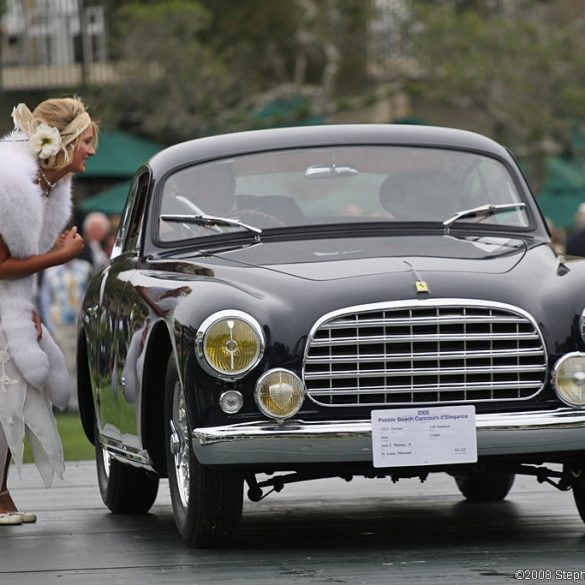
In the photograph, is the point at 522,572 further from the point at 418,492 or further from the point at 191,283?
the point at 418,492

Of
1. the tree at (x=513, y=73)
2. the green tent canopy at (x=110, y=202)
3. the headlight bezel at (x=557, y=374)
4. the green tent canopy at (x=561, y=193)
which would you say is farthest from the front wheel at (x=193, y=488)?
the tree at (x=513, y=73)

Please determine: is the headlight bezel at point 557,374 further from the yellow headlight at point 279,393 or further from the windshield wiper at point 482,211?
the windshield wiper at point 482,211

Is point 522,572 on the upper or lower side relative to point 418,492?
upper

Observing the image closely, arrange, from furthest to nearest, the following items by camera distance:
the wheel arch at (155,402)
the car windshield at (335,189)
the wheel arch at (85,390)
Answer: the wheel arch at (85,390)
the car windshield at (335,189)
the wheel arch at (155,402)

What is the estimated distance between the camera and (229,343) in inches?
271

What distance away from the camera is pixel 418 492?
9.90 meters

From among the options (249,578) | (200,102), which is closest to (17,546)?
(249,578)

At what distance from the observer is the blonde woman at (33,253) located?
8.33 meters

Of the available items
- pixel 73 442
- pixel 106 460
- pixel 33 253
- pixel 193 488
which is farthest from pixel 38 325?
pixel 73 442

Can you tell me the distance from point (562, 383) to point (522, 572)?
2.72 ft

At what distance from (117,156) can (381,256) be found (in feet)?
67.9

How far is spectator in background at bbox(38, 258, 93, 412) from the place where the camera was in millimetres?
19359

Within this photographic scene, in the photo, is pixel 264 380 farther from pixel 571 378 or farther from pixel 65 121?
pixel 65 121

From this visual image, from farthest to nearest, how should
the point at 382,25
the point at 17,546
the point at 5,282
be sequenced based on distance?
the point at 382,25
the point at 5,282
the point at 17,546
